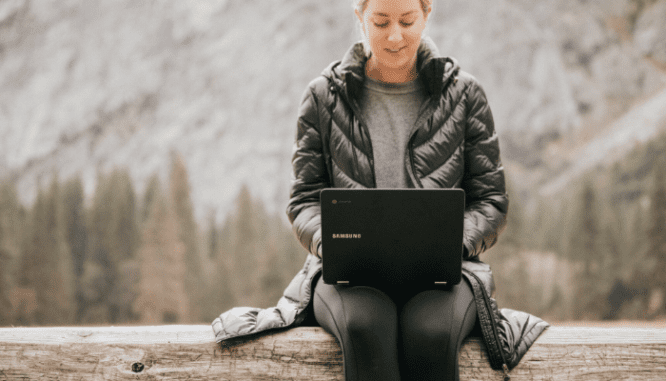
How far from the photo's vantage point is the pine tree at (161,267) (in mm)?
6398

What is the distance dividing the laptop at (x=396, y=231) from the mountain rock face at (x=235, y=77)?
5995mm

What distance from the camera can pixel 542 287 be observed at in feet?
21.2

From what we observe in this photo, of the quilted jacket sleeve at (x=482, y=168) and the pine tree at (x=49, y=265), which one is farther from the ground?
the quilted jacket sleeve at (x=482, y=168)

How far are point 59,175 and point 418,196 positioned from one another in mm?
6589

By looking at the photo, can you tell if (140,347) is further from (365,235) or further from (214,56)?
(214,56)

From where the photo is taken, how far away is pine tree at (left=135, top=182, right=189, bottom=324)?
6.40 meters

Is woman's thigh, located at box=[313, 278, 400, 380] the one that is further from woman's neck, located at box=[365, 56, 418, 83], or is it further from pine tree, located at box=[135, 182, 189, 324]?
Result: pine tree, located at box=[135, 182, 189, 324]

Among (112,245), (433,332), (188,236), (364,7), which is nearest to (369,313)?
(433,332)

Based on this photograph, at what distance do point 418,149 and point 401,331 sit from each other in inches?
20.6

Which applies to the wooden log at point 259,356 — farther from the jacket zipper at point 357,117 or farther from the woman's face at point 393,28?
the woman's face at point 393,28

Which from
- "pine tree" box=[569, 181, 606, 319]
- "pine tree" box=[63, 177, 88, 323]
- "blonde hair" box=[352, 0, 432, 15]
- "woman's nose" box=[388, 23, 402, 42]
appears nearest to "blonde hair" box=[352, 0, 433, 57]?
"blonde hair" box=[352, 0, 432, 15]

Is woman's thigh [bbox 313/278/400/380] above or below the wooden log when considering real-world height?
above

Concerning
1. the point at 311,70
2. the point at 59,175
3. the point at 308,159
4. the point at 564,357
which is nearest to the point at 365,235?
the point at 308,159

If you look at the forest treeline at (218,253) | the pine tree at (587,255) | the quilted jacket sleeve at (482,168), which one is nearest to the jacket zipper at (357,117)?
the quilted jacket sleeve at (482,168)
